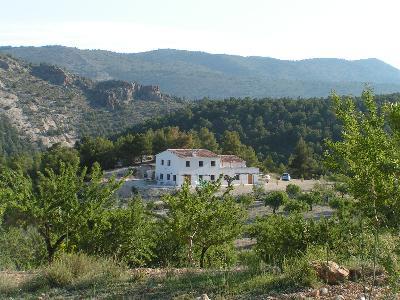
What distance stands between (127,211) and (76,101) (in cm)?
11590

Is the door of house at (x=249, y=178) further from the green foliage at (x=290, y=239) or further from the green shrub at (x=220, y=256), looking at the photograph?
the green foliage at (x=290, y=239)

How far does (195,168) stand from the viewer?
58.2m

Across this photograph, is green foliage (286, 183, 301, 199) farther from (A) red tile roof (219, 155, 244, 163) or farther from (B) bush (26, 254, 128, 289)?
(B) bush (26, 254, 128, 289)

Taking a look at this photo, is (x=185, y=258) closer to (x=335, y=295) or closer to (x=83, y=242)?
(x=83, y=242)

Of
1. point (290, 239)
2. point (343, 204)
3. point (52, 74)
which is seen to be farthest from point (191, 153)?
point (52, 74)

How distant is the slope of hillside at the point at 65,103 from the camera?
109 m

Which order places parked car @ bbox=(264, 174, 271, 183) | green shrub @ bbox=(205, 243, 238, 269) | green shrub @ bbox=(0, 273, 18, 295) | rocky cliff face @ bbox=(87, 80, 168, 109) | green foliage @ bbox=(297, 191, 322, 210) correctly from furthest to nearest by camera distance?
rocky cliff face @ bbox=(87, 80, 168, 109) → parked car @ bbox=(264, 174, 271, 183) → green foliage @ bbox=(297, 191, 322, 210) → green shrub @ bbox=(205, 243, 238, 269) → green shrub @ bbox=(0, 273, 18, 295)

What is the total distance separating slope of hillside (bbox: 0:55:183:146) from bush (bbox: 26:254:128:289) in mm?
94009

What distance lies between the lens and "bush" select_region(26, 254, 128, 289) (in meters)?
9.57

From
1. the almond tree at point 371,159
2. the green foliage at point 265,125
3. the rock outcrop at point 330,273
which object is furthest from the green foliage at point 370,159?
the green foliage at point 265,125

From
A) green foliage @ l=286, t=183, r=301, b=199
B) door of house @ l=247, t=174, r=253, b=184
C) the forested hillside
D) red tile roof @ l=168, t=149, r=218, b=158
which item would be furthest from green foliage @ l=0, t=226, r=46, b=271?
the forested hillside

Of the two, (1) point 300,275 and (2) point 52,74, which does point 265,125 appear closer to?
(2) point 52,74

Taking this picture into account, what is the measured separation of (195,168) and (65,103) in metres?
73.5

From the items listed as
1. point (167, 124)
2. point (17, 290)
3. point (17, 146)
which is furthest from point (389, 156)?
point (17, 146)
